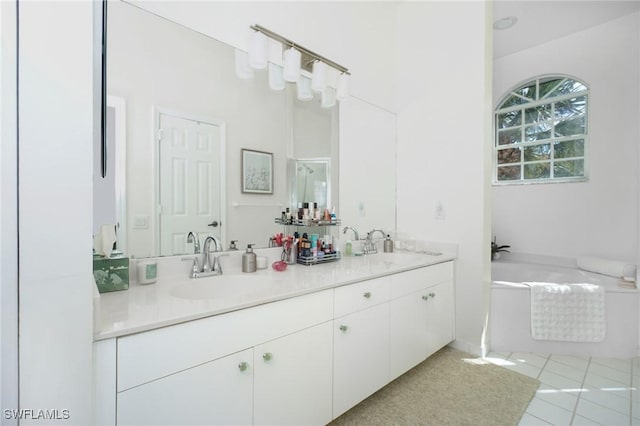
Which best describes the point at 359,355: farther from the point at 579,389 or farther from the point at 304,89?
the point at 304,89

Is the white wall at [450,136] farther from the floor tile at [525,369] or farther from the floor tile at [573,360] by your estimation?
the floor tile at [573,360]

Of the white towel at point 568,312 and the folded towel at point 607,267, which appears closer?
the white towel at point 568,312

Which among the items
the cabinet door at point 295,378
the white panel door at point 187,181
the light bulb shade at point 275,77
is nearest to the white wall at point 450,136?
the light bulb shade at point 275,77

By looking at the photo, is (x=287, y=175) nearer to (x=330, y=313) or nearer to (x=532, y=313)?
(x=330, y=313)

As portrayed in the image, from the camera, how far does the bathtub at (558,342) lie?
2.28 metres

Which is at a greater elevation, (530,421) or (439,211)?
(439,211)

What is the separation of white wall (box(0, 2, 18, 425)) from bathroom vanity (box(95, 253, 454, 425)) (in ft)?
0.58

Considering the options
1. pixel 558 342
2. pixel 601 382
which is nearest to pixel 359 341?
pixel 601 382

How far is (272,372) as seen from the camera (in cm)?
120

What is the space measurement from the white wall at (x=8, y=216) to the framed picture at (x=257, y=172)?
3.68 feet

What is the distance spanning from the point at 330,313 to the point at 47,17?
4.45ft

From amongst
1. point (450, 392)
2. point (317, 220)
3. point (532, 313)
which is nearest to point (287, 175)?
point (317, 220)

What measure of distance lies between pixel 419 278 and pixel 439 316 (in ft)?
1.45

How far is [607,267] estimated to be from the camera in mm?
2674
